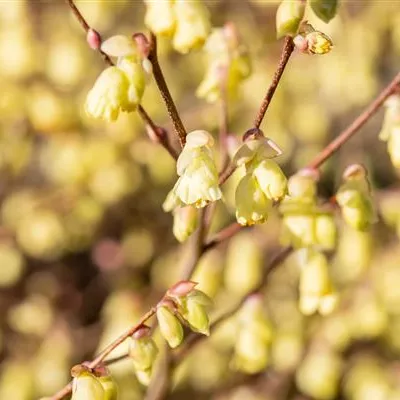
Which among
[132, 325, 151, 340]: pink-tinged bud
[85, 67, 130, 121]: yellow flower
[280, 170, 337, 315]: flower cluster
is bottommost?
[280, 170, 337, 315]: flower cluster

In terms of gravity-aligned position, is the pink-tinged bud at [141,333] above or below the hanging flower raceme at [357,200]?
above

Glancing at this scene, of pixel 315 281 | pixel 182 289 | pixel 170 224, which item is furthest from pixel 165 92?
pixel 170 224

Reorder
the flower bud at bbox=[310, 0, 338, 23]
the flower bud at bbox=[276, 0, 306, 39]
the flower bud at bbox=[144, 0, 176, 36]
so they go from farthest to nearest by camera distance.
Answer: the flower bud at bbox=[144, 0, 176, 36]
the flower bud at bbox=[276, 0, 306, 39]
the flower bud at bbox=[310, 0, 338, 23]

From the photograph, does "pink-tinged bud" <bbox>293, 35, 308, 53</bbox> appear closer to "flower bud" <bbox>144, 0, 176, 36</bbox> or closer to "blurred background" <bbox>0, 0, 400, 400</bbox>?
"flower bud" <bbox>144, 0, 176, 36</bbox>

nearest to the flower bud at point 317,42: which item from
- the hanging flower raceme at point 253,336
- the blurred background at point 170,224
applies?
the hanging flower raceme at point 253,336

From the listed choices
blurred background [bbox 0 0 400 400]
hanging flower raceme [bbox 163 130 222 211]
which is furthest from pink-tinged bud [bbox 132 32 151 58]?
blurred background [bbox 0 0 400 400]

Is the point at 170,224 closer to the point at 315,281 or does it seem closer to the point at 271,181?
the point at 315,281

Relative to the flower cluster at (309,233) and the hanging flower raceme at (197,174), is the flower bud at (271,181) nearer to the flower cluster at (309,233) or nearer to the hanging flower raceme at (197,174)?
the hanging flower raceme at (197,174)
